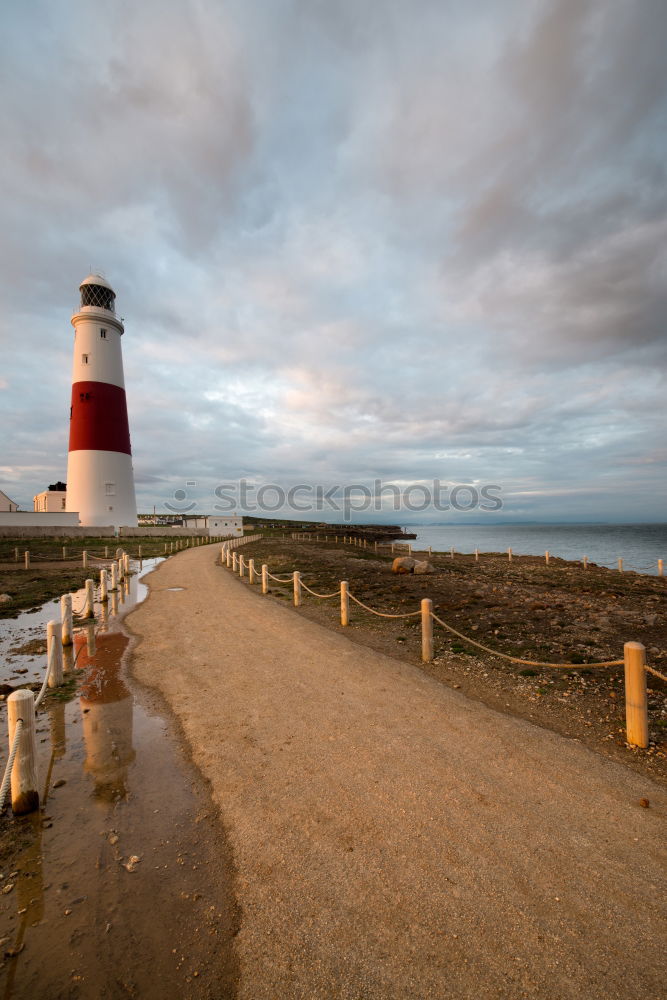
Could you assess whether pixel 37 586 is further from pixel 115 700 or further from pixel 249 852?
pixel 249 852

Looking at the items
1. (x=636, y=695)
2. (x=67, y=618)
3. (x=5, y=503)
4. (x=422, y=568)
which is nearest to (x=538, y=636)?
(x=636, y=695)

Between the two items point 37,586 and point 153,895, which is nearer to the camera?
point 153,895

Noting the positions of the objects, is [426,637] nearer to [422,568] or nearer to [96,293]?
[422,568]

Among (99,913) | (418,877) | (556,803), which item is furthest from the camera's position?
(556,803)

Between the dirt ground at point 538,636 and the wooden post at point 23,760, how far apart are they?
582cm

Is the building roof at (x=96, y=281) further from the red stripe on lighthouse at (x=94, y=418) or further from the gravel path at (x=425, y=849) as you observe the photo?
the gravel path at (x=425, y=849)

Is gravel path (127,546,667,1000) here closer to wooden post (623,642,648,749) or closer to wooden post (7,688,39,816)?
wooden post (623,642,648,749)

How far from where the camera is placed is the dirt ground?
240 inches

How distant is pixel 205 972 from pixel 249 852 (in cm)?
95

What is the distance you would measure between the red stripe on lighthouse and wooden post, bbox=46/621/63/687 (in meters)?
32.9

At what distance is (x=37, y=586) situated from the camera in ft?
60.1

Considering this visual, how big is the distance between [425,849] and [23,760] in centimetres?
381

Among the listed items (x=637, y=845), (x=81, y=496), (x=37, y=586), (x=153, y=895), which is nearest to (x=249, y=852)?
(x=153, y=895)

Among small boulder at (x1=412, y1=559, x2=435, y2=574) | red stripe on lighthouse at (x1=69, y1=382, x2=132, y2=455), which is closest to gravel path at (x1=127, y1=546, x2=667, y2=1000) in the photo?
small boulder at (x1=412, y1=559, x2=435, y2=574)
